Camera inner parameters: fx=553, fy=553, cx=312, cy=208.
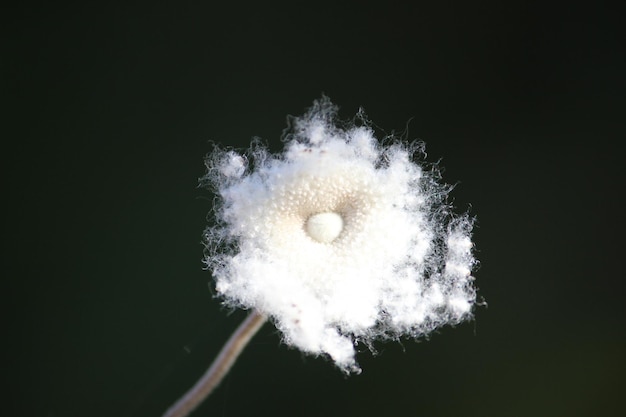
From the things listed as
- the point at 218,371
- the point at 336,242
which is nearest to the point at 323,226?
the point at 336,242

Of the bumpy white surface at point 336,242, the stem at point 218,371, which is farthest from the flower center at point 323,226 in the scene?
the stem at point 218,371

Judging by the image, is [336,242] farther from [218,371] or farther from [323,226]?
[218,371]

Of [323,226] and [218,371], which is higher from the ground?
[323,226]

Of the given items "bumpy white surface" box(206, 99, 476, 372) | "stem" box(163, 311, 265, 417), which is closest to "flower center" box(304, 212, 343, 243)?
"bumpy white surface" box(206, 99, 476, 372)

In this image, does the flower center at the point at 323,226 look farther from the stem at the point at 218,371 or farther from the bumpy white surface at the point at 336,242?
the stem at the point at 218,371

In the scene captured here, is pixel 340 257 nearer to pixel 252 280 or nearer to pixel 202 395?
pixel 252 280

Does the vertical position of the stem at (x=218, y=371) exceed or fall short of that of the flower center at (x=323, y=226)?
it falls short
